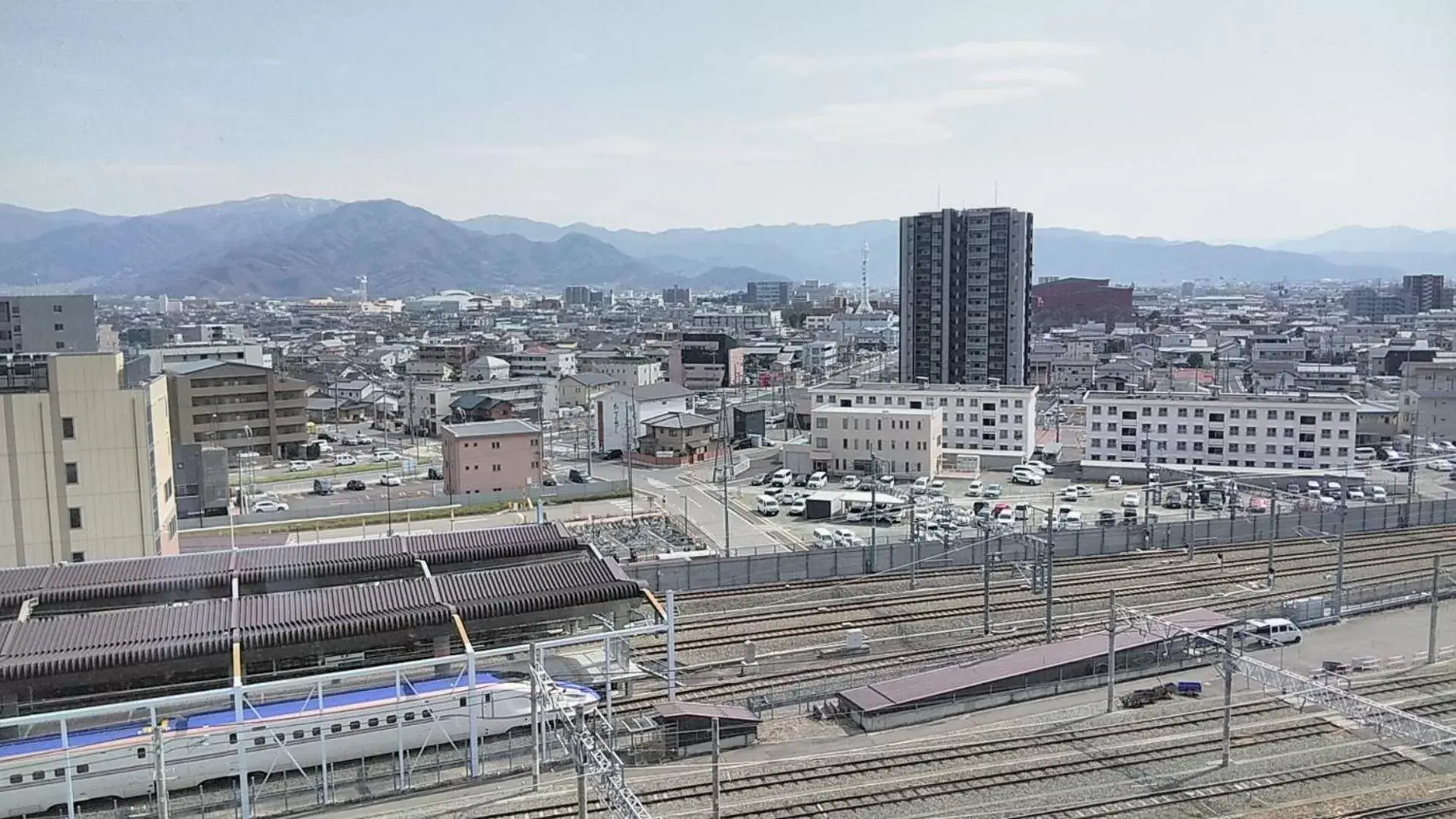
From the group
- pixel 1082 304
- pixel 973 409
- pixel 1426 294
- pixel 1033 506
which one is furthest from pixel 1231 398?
pixel 1426 294

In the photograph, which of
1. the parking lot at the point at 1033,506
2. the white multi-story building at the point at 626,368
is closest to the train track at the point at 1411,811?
the parking lot at the point at 1033,506

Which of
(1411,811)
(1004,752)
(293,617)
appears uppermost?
(293,617)

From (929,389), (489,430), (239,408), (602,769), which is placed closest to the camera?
(602,769)

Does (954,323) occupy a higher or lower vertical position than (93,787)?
higher

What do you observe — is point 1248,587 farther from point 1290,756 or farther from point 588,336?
point 588,336

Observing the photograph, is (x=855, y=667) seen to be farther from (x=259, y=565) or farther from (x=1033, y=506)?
(x=1033, y=506)

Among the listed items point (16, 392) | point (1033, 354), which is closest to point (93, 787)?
point (16, 392)

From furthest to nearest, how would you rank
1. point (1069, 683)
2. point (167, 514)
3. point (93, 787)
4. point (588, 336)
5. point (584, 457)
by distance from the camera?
point (588, 336), point (584, 457), point (167, 514), point (1069, 683), point (93, 787)
